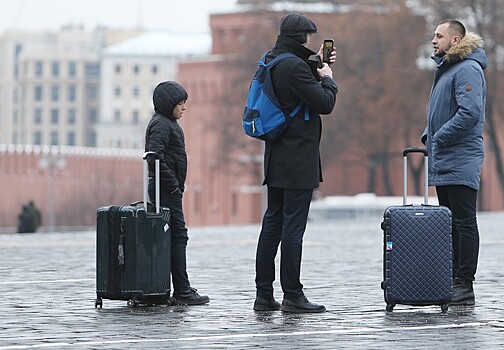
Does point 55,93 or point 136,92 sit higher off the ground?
point 55,93

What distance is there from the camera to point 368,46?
74.2m

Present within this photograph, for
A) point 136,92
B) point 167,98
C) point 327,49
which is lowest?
point 167,98

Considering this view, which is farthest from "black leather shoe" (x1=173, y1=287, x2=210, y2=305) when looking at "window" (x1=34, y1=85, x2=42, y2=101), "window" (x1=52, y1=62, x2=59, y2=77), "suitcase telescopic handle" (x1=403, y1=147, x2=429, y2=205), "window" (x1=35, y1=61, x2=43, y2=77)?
"window" (x1=34, y1=85, x2=42, y2=101)

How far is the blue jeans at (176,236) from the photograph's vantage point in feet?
40.0

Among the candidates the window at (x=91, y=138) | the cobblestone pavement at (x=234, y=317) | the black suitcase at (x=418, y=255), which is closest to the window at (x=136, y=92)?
the window at (x=91, y=138)

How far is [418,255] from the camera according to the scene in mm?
11375

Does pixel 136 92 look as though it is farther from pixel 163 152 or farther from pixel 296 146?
pixel 296 146

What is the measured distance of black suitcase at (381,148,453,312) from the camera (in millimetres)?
11344

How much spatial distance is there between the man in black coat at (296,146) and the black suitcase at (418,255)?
1.72 feet

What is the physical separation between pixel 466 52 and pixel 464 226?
116 centimetres

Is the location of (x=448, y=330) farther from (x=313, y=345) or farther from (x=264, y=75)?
(x=264, y=75)

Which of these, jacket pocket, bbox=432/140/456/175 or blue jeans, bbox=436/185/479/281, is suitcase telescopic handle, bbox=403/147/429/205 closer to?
jacket pocket, bbox=432/140/456/175

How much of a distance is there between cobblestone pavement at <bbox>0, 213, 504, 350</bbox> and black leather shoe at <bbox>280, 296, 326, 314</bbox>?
80 millimetres

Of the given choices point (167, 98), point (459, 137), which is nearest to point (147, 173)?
point (167, 98)
